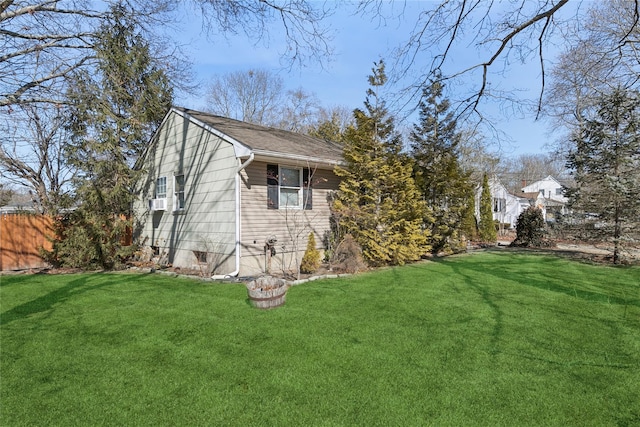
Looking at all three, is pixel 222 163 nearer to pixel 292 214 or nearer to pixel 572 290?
pixel 292 214

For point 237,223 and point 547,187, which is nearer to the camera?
point 237,223

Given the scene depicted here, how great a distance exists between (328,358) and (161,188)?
1021 centimetres

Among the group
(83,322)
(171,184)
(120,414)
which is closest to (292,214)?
(171,184)

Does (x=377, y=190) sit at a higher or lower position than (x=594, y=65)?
lower

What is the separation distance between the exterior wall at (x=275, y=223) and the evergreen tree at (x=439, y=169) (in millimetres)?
3477

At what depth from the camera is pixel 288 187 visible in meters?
9.83

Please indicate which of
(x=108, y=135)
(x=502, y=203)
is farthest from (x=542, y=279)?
(x=502, y=203)

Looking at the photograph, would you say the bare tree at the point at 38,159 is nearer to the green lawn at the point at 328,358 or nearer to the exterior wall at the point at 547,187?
the green lawn at the point at 328,358

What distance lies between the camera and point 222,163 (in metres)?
9.21

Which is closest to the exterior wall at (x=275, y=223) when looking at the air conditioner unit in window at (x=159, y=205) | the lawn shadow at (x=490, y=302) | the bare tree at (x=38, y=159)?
the air conditioner unit in window at (x=159, y=205)

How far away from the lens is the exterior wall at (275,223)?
8.86 m

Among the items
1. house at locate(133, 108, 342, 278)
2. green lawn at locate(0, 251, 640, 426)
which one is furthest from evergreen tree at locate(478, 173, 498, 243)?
green lawn at locate(0, 251, 640, 426)

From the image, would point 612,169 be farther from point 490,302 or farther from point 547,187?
point 547,187

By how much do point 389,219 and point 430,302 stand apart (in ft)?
13.3
